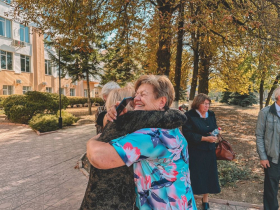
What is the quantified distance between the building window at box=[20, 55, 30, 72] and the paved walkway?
785 inches

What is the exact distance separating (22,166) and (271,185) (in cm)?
610

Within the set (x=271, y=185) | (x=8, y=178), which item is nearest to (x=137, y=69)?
(x=8, y=178)

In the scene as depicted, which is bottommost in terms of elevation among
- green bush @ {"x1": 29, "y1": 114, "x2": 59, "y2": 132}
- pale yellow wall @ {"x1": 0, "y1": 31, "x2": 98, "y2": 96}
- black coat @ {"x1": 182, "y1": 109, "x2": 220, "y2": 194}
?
green bush @ {"x1": 29, "y1": 114, "x2": 59, "y2": 132}

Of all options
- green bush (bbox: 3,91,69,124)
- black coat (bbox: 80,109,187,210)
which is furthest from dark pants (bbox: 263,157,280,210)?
green bush (bbox: 3,91,69,124)

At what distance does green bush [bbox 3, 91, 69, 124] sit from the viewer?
13.4m

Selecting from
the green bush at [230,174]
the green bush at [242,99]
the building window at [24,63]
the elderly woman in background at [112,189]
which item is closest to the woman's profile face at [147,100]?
the elderly woman in background at [112,189]

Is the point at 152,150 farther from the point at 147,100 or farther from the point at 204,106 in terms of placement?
the point at 204,106

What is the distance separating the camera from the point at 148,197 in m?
1.52

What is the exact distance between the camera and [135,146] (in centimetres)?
128

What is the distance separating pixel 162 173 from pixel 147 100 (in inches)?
20.1

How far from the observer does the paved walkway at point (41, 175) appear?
13.5ft

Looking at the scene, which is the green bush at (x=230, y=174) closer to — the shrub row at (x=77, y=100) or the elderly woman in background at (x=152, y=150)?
the elderly woman in background at (x=152, y=150)

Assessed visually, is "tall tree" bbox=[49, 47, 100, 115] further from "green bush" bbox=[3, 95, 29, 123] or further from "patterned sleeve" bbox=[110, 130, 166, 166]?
"patterned sleeve" bbox=[110, 130, 166, 166]

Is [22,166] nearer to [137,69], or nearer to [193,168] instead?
[193,168]
